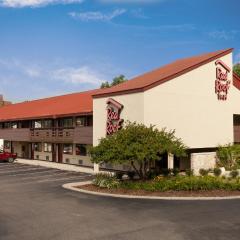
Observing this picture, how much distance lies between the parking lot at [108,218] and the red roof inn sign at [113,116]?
8664 millimetres

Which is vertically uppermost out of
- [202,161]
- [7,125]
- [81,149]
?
[7,125]

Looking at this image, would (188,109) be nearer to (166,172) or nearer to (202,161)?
(202,161)

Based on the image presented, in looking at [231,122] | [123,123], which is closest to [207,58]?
[231,122]

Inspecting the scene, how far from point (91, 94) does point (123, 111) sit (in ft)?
47.0

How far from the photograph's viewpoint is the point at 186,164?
1501 inches

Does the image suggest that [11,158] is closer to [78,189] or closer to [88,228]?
[78,189]

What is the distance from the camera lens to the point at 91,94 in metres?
46.3

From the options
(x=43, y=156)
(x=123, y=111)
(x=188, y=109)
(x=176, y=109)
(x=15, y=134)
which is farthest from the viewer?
(x=15, y=134)

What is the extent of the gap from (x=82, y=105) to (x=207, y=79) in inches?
544

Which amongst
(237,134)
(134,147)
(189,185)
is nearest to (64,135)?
(134,147)

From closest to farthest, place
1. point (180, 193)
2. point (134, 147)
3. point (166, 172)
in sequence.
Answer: point (180, 193) → point (134, 147) → point (166, 172)

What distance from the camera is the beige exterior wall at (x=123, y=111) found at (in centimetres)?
3111

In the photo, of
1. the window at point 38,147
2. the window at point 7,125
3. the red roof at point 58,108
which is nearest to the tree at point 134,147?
the red roof at point 58,108

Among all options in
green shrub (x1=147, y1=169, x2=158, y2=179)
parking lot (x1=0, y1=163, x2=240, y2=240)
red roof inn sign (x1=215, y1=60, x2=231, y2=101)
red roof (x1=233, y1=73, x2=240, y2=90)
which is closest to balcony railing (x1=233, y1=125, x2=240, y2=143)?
red roof inn sign (x1=215, y1=60, x2=231, y2=101)
